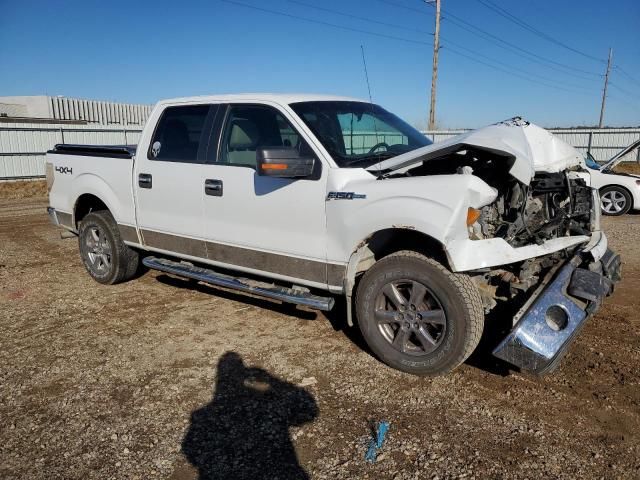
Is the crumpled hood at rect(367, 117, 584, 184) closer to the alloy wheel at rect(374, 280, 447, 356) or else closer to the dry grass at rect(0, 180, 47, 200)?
Answer: the alloy wheel at rect(374, 280, 447, 356)

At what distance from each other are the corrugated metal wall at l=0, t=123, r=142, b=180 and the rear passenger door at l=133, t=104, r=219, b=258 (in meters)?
13.1

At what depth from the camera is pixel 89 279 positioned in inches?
248

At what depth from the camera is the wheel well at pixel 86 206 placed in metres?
5.98

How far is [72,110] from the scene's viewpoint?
99.1 ft

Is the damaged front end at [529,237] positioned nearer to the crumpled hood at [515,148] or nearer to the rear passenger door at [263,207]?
the crumpled hood at [515,148]

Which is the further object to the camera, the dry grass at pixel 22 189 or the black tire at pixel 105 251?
the dry grass at pixel 22 189

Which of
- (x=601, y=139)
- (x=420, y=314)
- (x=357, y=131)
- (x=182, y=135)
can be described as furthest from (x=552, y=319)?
(x=601, y=139)

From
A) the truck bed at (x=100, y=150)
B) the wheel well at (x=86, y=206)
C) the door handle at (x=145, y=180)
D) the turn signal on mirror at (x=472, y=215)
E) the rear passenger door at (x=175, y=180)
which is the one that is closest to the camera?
the turn signal on mirror at (x=472, y=215)

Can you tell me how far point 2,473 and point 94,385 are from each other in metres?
0.97

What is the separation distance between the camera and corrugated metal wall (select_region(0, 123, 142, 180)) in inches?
653

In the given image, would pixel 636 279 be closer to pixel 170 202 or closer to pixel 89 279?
pixel 170 202

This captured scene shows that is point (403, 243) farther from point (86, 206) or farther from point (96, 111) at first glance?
point (96, 111)

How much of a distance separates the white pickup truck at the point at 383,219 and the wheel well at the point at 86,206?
3.05 feet

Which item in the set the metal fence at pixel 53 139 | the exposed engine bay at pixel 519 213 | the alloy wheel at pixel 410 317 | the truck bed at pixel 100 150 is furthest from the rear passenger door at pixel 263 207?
the metal fence at pixel 53 139
